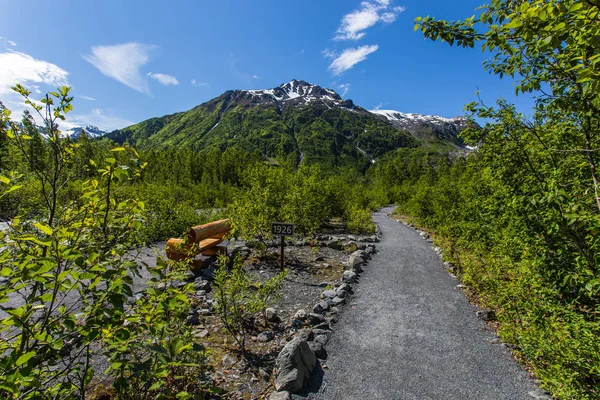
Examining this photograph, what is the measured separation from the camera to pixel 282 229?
29.0 feet

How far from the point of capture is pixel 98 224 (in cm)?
229

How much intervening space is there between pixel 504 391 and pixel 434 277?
5397 mm

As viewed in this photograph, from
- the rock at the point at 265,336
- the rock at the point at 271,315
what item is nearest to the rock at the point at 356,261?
the rock at the point at 271,315

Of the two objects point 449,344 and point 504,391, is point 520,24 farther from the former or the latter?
point 449,344

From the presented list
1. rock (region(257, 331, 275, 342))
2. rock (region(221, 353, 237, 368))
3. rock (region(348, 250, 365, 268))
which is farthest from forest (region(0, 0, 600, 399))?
rock (region(348, 250, 365, 268))

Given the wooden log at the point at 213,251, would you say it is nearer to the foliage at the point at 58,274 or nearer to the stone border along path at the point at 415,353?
the stone border along path at the point at 415,353

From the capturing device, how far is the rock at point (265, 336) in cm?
556

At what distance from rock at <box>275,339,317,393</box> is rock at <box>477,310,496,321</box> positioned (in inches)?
177

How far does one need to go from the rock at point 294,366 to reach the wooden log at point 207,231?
4.69 m

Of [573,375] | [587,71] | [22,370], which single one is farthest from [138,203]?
[573,375]

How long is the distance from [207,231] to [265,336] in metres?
4.87

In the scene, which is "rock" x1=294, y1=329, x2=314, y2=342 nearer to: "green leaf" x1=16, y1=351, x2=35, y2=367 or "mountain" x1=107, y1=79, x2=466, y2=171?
"green leaf" x1=16, y1=351, x2=35, y2=367

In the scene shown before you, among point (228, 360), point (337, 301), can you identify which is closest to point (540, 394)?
point (337, 301)

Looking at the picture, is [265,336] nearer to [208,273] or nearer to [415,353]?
[415,353]
